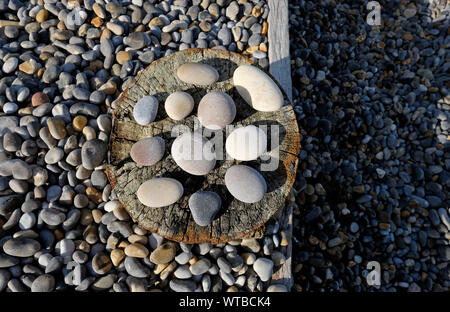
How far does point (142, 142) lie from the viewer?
1.30 metres

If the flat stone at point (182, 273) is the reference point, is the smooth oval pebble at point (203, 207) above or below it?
above

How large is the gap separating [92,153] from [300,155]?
1186 mm

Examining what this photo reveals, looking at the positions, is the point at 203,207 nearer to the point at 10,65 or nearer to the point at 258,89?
the point at 258,89

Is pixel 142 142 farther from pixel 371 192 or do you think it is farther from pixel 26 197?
pixel 371 192

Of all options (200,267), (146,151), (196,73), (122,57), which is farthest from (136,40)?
(200,267)

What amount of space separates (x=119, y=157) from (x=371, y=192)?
157 centimetres

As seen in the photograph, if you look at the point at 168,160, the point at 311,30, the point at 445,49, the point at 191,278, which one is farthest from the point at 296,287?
the point at 445,49

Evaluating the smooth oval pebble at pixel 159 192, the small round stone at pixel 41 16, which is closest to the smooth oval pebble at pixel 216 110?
the smooth oval pebble at pixel 159 192

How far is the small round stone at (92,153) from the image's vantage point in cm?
136

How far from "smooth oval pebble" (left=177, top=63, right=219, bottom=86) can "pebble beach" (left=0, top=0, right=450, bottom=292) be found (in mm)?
349

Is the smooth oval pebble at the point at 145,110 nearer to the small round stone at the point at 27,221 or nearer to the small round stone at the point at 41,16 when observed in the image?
the small round stone at the point at 27,221

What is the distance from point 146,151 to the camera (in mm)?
1290

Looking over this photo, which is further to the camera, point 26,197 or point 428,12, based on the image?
point 428,12

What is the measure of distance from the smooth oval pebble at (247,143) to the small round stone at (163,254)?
1.66 feet
